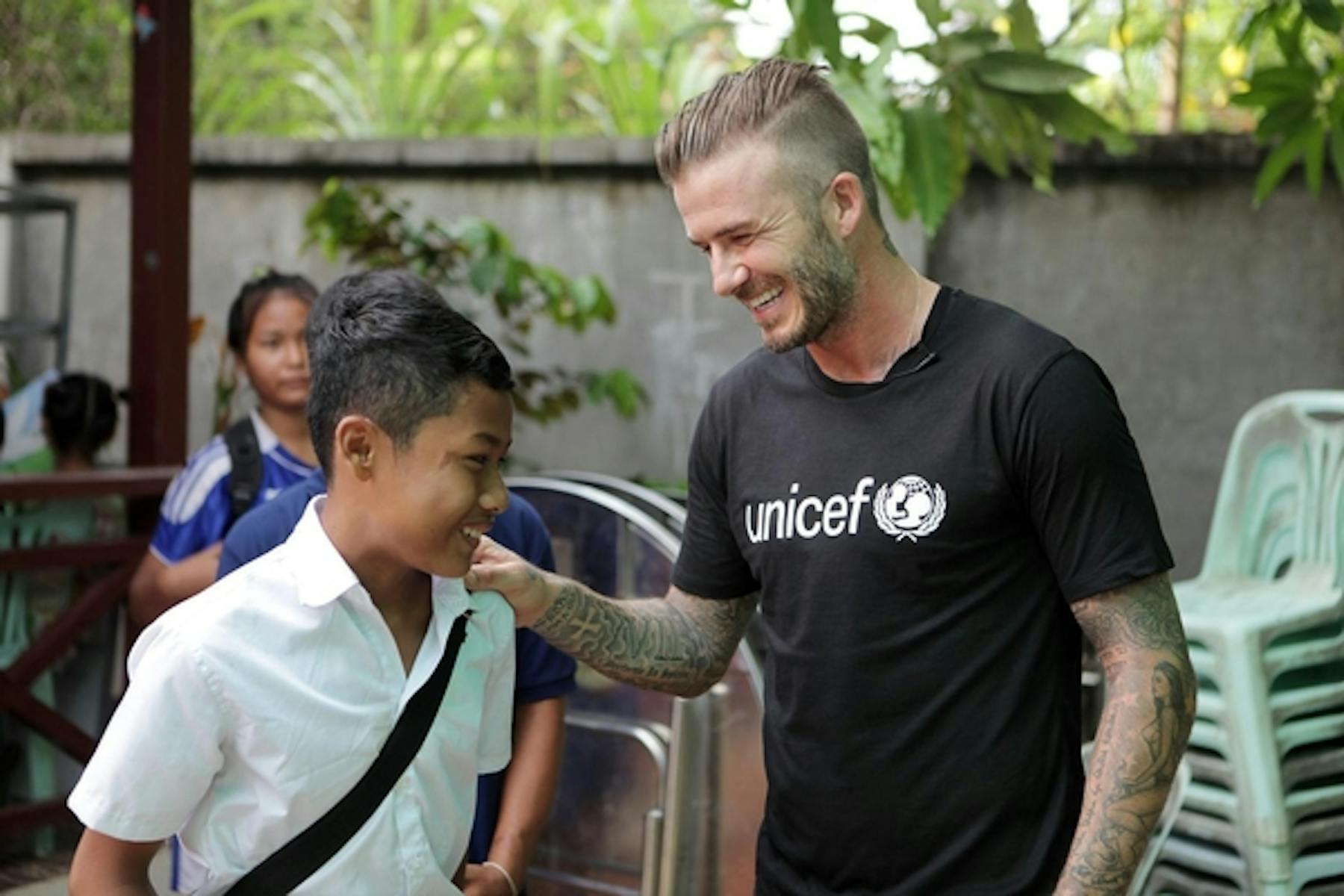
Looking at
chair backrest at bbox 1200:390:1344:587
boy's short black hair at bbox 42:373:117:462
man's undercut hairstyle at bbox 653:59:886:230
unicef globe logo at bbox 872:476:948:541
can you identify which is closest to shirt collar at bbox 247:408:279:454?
boy's short black hair at bbox 42:373:117:462

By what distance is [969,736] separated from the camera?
6.97ft

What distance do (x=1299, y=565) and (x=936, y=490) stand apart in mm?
2005

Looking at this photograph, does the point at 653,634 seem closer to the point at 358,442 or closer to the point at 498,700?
the point at 498,700

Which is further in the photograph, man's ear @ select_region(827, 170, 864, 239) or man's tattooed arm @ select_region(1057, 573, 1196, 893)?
man's ear @ select_region(827, 170, 864, 239)

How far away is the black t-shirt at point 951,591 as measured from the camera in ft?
6.77

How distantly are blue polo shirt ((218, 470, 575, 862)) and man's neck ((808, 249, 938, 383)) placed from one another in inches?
27.1

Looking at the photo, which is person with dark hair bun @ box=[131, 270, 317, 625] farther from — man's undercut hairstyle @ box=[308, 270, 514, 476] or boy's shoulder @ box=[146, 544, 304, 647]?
boy's shoulder @ box=[146, 544, 304, 647]

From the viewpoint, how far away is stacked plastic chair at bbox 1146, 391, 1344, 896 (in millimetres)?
3510

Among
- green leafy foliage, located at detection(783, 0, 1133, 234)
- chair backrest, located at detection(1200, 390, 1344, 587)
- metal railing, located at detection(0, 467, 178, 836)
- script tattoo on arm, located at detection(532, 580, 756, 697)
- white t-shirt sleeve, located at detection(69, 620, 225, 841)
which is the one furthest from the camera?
metal railing, located at detection(0, 467, 178, 836)

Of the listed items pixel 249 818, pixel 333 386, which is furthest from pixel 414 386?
pixel 249 818

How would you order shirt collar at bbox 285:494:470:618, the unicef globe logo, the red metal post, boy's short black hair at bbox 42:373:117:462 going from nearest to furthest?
shirt collar at bbox 285:494:470:618
the unicef globe logo
the red metal post
boy's short black hair at bbox 42:373:117:462

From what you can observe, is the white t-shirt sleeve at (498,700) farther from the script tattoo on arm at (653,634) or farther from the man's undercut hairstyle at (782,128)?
the man's undercut hairstyle at (782,128)

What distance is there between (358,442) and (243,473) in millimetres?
1732

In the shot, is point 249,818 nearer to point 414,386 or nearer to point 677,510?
point 414,386
